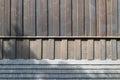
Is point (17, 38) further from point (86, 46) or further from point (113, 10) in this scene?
point (113, 10)

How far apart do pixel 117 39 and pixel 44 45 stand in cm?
163

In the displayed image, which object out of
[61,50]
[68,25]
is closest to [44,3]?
[68,25]

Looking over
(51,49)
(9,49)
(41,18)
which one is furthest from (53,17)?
(9,49)

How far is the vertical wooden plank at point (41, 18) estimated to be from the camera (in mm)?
5531

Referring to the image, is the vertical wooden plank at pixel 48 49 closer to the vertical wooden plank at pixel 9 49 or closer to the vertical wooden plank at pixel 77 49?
the vertical wooden plank at pixel 77 49

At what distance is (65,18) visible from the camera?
554cm

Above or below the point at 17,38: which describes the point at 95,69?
below

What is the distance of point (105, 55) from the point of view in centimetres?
554

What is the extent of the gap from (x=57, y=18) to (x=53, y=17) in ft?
0.30

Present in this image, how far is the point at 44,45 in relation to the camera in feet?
18.1

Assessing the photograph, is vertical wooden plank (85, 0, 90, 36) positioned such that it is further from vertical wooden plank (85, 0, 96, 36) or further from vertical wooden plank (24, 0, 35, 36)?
vertical wooden plank (24, 0, 35, 36)

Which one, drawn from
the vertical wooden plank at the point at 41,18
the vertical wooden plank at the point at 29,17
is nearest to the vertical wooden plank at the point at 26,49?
the vertical wooden plank at the point at 29,17

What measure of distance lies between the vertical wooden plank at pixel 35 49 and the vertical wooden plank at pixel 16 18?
378mm

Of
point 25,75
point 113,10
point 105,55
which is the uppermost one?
point 113,10
